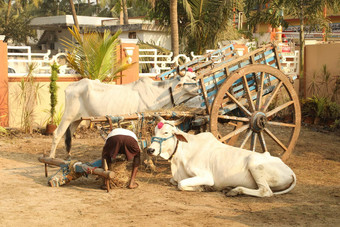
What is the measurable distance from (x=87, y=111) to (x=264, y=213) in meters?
3.61

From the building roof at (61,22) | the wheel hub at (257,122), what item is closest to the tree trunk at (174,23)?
the wheel hub at (257,122)

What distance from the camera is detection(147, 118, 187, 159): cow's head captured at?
21.0ft

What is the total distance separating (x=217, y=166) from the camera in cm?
642

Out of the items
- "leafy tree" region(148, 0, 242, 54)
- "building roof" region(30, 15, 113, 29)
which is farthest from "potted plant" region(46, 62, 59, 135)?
"building roof" region(30, 15, 113, 29)

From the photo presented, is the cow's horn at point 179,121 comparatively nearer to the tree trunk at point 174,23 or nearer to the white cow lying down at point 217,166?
the white cow lying down at point 217,166

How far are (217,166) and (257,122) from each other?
1416 millimetres

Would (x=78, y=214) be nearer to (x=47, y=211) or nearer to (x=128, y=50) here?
(x=47, y=211)

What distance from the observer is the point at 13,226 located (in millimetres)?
4887

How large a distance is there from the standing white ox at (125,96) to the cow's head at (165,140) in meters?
1.19

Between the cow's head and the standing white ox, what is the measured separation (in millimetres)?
1189

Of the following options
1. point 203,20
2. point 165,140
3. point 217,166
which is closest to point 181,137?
point 165,140

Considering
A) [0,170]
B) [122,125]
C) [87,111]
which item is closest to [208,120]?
[122,125]

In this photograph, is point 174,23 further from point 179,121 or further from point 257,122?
point 179,121

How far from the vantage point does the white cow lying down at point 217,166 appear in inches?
244
